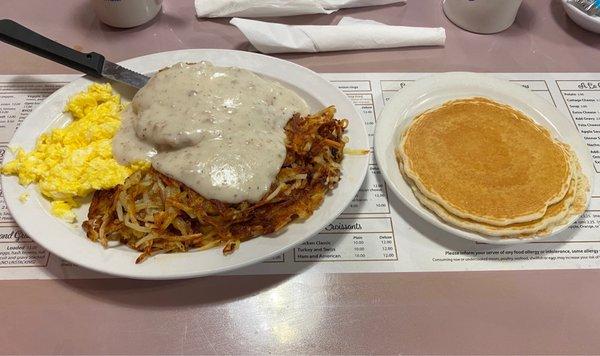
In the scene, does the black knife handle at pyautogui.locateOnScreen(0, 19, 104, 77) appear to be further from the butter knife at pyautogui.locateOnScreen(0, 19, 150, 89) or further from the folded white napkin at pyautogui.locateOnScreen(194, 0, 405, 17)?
the folded white napkin at pyautogui.locateOnScreen(194, 0, 405, 17)

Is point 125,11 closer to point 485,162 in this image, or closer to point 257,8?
point 257,8

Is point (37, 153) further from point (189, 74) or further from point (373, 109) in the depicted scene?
point (373, 109)

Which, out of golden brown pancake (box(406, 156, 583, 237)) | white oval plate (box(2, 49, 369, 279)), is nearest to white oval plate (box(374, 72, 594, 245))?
golden brown pancake (box(406, 156, 583, 237))

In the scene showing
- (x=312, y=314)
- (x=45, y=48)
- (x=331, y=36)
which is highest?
(x=45, y=48)

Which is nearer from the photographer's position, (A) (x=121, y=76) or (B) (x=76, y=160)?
(B) (x=76, y=160)

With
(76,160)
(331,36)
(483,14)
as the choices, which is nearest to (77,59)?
(76,160)

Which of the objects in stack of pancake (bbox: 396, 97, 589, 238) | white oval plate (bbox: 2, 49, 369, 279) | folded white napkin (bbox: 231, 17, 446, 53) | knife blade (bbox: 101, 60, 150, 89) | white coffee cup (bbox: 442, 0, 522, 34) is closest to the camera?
white oval plate (bbox: 2, 49, 369, 279)
